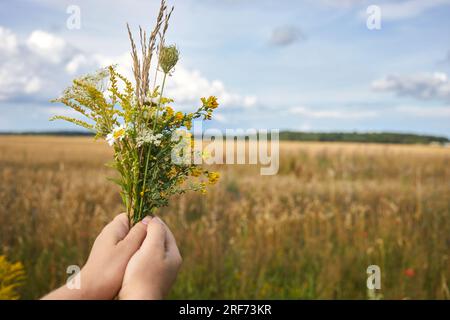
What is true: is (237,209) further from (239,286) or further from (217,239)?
(239,286)

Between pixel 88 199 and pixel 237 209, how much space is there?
2.55 meters

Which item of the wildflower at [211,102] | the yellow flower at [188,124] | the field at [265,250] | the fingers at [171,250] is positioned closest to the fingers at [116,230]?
the fingers at [171,250]

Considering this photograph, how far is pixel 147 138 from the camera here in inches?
56.4

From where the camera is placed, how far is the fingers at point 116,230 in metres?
1.42

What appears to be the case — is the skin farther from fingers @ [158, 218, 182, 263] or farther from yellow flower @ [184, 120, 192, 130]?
yellow flower @ [184, 120, 192, 130]

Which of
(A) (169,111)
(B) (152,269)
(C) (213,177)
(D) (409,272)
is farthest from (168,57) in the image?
(D) (409,272)

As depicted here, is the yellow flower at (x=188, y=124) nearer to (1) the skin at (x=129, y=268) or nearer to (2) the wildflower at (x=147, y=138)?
(2) the wildflower at (x=147, y=138)

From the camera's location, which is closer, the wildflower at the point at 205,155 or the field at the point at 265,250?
the wildflower at the point at 205,155

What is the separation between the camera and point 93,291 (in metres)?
1.35

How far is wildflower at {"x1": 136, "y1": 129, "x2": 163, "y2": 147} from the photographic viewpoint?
143cm

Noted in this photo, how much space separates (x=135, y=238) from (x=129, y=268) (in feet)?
0.36

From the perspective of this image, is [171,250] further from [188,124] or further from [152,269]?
[188,124]

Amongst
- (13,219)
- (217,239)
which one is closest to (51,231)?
(13,219)
